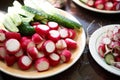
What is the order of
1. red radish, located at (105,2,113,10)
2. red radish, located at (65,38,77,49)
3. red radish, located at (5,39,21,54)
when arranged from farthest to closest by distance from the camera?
red radish, located at (105,2,113,10)
red radish, located at (65,38,77,49)
red radish, located at (5,39,21,54)

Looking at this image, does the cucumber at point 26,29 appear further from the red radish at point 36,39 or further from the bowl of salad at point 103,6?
the bowl of salad at point 103,6

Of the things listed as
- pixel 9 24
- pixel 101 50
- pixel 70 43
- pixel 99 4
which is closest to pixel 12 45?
pixel 9 24

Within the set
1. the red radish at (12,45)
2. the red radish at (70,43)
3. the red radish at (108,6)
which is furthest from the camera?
the red radish at (108,6)

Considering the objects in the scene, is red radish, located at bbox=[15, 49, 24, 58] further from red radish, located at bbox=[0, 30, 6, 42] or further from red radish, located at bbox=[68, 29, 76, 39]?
red radish, located at bbox=[68, 29, 76, 39]

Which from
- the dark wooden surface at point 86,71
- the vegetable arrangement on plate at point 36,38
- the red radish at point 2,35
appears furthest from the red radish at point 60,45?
the red radish at point 2,35

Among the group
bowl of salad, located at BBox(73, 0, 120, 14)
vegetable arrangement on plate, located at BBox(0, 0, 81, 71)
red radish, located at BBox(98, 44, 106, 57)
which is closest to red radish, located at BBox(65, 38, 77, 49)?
vegetable arrangement on plate, located at BBox(0, 0, 81, 71)

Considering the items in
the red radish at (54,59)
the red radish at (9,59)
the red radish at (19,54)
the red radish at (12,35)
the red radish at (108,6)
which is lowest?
the red radish at (54,59)

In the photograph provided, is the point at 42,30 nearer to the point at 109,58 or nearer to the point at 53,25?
the point at 53,25
